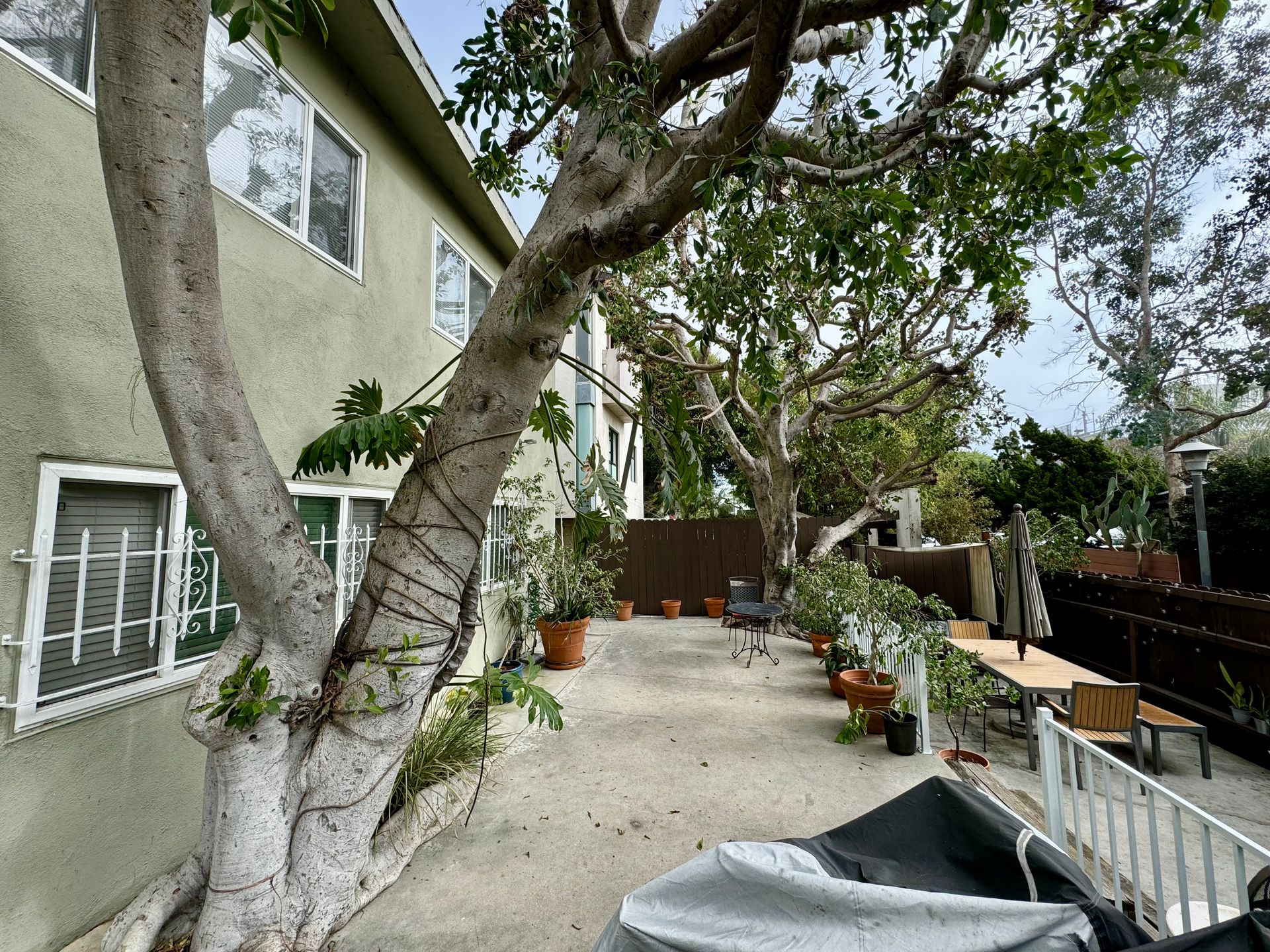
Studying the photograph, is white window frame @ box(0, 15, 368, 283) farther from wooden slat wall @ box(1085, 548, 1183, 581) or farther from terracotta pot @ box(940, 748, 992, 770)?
wooden slat wall @ box(1085, 548, 1183, 581)

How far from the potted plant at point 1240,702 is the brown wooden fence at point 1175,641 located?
2.6 inches

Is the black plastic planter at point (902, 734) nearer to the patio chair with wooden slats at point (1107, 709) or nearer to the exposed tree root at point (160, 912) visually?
the patio chair with wooden slats at point (1107, 709)

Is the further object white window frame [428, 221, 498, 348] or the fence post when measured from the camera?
white window frame [428, 221, 498, 348]

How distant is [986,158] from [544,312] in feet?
9.27

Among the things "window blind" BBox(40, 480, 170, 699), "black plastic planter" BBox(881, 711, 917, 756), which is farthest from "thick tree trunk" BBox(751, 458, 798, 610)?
"window blind" BBox(40, 480, 170, 699)

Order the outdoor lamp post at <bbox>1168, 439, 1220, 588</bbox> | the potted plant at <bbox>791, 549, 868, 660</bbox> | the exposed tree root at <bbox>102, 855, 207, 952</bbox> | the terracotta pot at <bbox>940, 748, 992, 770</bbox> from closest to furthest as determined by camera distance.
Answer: the exposed tree root at <bbox>102, 855, 207, 952</bbox>, the terracotta pot at <bbox>940, 748, 992, 770</bbox>, the potted plant at <bbox>791, 549, 868, 660</bbox>, the outdoor lamp post at <bbox>1168, 439, 1220, 588</bbox>

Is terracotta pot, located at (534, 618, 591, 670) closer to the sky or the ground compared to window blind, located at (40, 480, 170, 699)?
Result: closer to the ground


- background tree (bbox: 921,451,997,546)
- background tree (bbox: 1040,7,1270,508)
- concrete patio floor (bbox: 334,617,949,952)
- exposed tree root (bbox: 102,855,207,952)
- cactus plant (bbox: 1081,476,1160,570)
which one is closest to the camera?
exposed tree root (bbox: 102,855,207,952)

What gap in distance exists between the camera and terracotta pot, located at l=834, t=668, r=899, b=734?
4879 mm

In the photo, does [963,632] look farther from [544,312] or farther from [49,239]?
[49,239]

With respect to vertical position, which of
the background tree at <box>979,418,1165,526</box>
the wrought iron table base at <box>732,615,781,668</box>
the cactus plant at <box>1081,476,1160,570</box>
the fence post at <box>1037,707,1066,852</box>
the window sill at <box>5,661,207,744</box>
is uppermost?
the background tree at <box>979,418,1165,526</box>

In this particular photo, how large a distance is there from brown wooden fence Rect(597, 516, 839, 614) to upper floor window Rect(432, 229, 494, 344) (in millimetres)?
5898

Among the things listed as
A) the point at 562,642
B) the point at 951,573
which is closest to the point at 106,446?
the point at 562,642

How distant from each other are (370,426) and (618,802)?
295 centimetres
